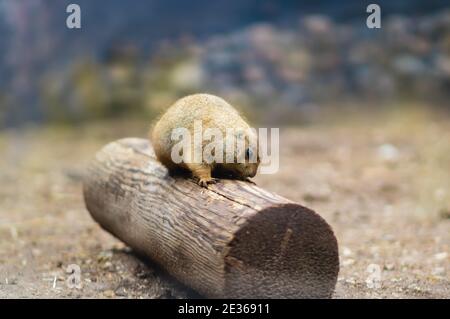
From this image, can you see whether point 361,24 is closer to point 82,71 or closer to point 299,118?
point 299,118

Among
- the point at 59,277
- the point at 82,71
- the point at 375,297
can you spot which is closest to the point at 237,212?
the point at 375,297

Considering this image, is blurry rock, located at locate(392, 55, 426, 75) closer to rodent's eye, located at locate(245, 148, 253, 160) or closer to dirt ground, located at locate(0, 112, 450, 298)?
dirt ground, located at locate(0, 112, 450, 298)

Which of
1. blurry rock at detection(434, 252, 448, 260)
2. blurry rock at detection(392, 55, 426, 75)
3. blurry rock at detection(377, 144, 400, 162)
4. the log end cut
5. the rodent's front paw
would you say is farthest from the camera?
blurry rock at detection(392, 55, 426, 75)

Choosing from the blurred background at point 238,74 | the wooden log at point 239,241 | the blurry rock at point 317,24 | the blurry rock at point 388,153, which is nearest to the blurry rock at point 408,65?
the blurred background at point 238,74

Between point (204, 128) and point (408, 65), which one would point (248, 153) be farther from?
point (408, 65)

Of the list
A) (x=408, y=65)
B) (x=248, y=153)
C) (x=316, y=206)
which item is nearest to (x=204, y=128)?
(x=248, y=153)

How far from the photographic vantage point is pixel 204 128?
439 centimetres

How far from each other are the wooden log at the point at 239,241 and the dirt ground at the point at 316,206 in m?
0.36

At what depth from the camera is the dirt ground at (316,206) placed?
16.2ft

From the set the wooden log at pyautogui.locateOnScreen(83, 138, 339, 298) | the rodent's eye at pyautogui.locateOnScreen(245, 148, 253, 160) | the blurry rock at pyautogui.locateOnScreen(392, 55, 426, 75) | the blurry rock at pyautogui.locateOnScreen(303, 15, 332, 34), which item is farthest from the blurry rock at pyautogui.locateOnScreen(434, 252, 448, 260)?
the blurry rock at pyautogui.locateOnScreen(303, 15, 332, 34)

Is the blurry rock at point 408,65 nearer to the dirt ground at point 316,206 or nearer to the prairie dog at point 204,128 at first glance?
the dirt ground at point 316,206

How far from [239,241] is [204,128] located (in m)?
0.98

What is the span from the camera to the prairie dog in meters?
4.29

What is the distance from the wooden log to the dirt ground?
36cm
